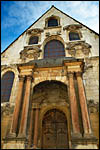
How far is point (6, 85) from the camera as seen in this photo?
9945 millimetres

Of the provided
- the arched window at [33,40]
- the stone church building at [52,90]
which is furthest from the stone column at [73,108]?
the arched window at [33,40]

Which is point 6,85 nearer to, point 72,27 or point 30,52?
point 30,52

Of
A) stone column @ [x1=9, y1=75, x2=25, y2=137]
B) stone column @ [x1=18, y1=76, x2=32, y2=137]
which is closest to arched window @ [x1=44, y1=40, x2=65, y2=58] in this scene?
stone column @ [x1=18, y1=76, x2=32, y2=137]

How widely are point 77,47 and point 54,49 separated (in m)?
1.99

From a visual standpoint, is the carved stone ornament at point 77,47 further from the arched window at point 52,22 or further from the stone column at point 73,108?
the arched window at point 52,22

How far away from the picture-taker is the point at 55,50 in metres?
11.4

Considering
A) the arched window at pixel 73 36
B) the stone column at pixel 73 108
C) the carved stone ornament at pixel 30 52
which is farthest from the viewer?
the arched window at pixel 73 36

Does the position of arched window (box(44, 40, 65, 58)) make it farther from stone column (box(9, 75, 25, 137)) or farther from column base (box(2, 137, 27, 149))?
column base (box(2, 137, 27, 149))

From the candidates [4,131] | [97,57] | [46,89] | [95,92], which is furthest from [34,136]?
[97,57]

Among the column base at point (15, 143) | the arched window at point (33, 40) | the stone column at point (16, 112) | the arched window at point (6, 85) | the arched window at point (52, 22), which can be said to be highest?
the arched window at point (52, 22)

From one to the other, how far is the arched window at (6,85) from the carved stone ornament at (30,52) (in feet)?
6.00

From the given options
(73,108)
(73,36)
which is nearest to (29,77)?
(73,108)

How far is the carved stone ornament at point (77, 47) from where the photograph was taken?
10374mm

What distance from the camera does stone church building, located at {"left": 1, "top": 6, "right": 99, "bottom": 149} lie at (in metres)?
6.17
